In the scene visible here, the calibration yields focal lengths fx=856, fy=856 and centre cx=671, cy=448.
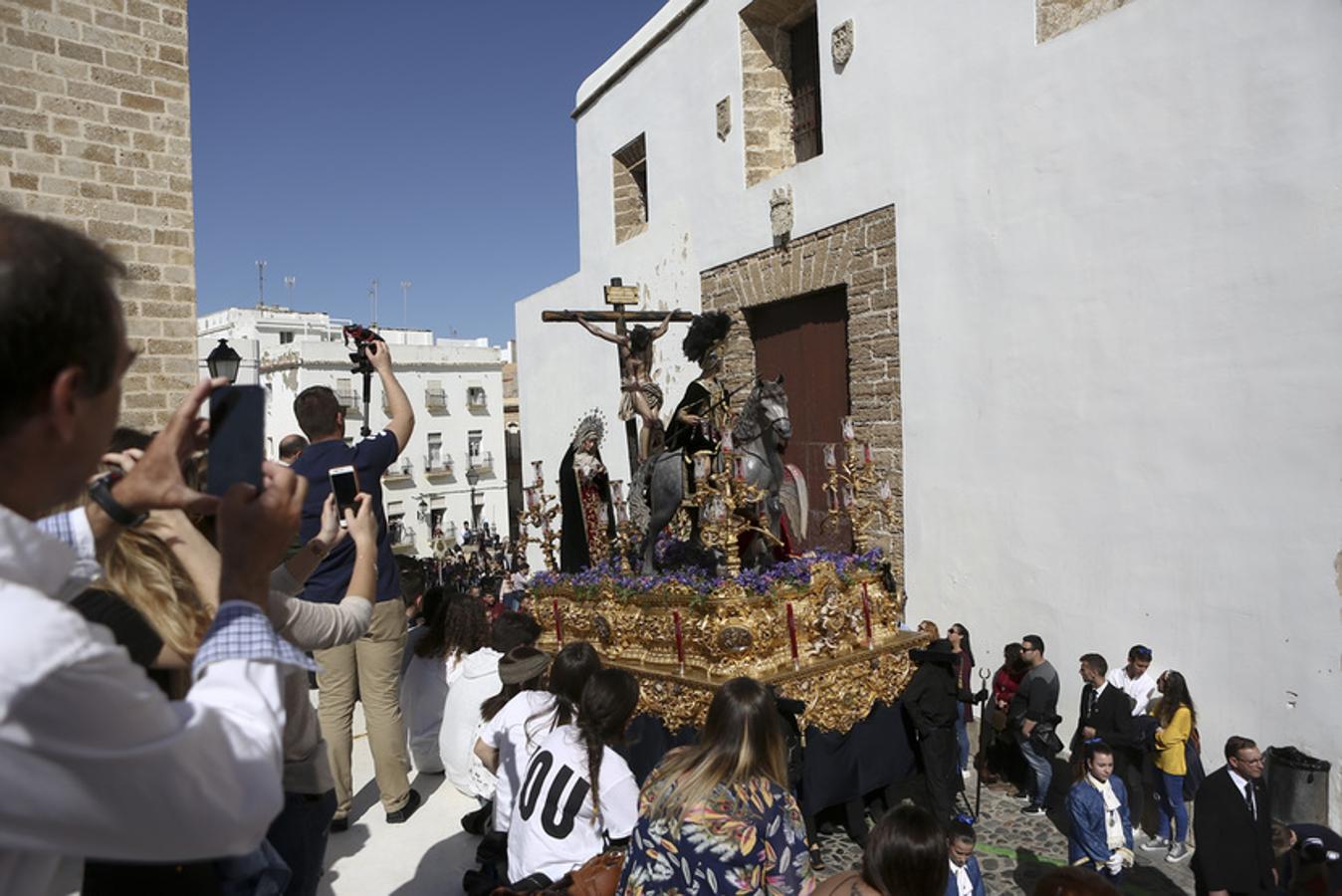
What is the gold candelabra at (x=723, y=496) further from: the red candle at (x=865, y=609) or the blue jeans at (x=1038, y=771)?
the blue jeans at (x=1038, y=771)

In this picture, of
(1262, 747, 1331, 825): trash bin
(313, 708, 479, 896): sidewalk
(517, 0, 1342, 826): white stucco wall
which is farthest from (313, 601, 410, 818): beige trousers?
(1262, 747, 1331, 825): trash bin

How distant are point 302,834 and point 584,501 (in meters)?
4.44

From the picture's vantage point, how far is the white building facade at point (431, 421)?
A: 1132 inches

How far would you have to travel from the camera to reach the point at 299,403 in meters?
4.46

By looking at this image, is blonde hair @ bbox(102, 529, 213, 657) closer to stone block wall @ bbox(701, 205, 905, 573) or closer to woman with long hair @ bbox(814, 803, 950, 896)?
woman with long hair @ bbox(814, 803, 950, 896)

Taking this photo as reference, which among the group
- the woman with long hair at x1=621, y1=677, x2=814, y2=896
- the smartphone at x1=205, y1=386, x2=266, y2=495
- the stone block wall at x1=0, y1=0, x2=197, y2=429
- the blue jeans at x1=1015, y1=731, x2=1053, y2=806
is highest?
the stone block wall at x1=0, y1=0, x2=197, y2=429

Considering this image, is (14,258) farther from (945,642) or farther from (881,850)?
(945,642)

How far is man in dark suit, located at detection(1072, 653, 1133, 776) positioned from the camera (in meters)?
5.66

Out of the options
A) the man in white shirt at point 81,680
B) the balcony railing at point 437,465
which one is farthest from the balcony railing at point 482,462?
→ the man in white shirt at point 81,680

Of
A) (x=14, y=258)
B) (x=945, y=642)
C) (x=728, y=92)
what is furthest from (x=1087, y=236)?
(x=14, y=258)

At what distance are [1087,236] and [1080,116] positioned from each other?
2.97 ft

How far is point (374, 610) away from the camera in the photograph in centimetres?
498

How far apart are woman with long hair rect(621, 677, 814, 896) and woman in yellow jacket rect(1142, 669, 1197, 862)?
12.8 feet

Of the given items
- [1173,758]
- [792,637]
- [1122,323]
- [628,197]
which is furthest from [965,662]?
[628,197]
